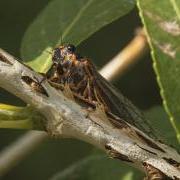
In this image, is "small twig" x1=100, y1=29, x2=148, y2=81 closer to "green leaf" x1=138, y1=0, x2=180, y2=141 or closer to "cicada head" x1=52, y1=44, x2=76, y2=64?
"cicada head" x1=52, y1=44, x2=76, y2=64

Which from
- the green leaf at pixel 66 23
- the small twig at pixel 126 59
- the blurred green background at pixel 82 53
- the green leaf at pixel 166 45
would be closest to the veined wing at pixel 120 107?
the green leaf at pixel 166 45

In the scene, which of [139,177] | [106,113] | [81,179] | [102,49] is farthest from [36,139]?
[102,49]

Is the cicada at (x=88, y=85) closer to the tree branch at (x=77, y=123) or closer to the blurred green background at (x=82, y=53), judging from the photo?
the tree branch at (x=77, y=123)

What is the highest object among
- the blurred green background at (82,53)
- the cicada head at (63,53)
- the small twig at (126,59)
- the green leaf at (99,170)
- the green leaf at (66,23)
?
the blurred green background at (82,53)

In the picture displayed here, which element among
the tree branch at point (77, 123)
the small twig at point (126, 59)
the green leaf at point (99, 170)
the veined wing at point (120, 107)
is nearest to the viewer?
the tree branch at point (77, 123)

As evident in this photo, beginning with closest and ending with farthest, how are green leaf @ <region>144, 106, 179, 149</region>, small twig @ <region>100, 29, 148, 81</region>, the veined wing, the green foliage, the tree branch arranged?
the tree branch
the green foliage
the veined wing
green leaf @ <region>144, 106, 179, 149</region>
small twig @ <region>100, 29, 148, 81</region>

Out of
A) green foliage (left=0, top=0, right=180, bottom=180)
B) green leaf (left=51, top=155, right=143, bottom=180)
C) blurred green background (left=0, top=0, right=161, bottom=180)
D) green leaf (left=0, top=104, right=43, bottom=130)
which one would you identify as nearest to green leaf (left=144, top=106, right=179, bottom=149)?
green foliage (left=0, top=0, right=180, bottom=180)

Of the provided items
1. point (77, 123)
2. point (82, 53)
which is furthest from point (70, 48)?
point (82, 53)
